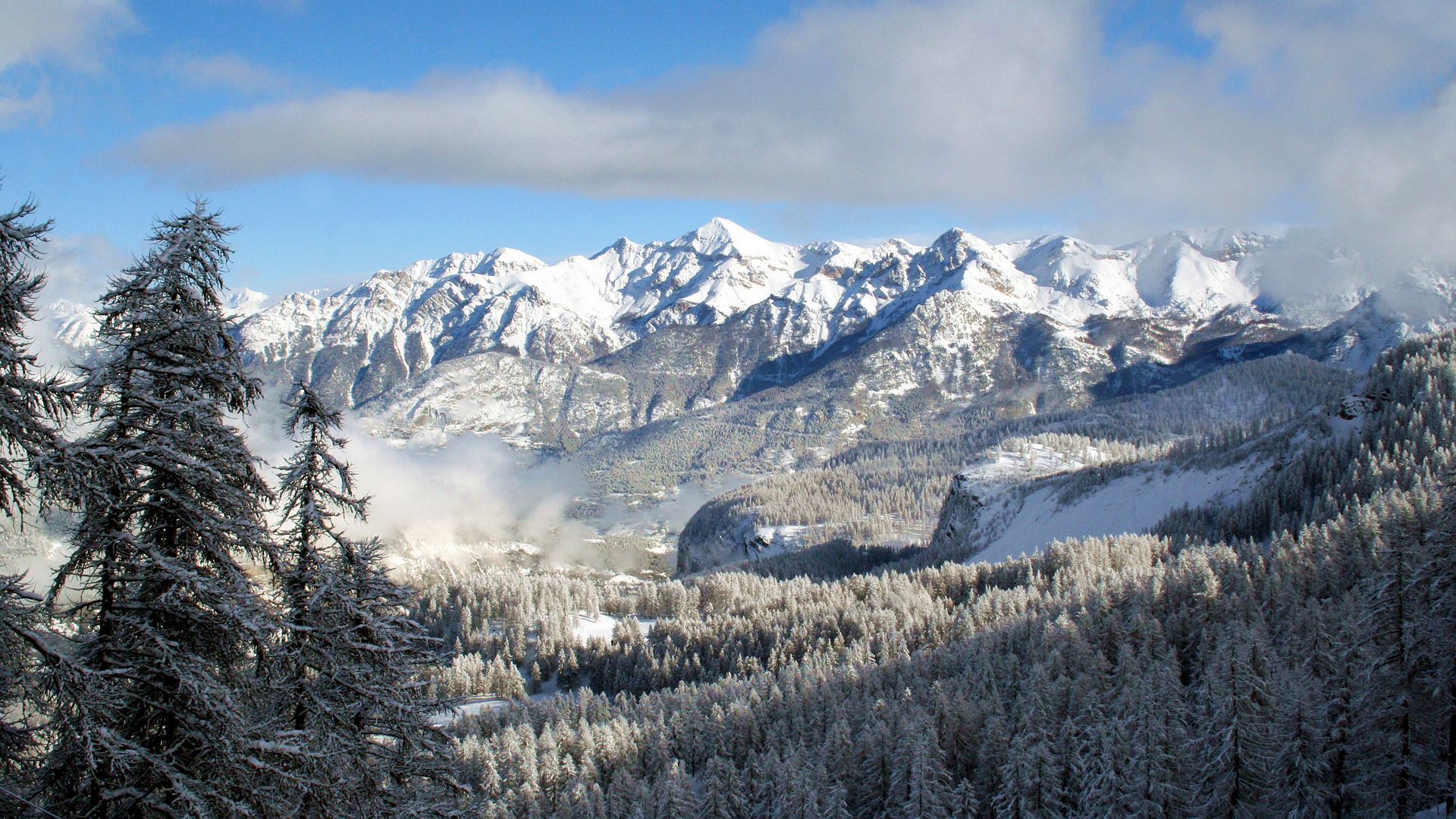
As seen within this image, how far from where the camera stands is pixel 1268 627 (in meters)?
79.8

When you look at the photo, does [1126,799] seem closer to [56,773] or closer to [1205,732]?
[1205,732]

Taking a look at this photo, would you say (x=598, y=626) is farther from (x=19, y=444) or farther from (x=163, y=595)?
(x=19, y=444)

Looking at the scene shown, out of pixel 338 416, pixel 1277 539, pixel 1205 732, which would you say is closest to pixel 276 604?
pixel 338 416

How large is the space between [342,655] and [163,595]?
5.74 m

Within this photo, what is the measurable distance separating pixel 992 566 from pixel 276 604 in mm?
151408

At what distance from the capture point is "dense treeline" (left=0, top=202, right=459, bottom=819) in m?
11.0

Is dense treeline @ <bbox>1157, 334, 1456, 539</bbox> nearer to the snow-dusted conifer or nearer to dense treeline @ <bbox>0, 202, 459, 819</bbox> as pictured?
dense treeline @ <bbox>0, 202, 459, 819</bbox>

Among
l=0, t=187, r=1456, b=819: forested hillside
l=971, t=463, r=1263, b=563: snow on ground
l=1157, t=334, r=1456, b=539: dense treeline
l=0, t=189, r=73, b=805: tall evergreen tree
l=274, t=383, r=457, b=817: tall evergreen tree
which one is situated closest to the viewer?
l=0, t=189, r=73, b=805: tall evergreen tree

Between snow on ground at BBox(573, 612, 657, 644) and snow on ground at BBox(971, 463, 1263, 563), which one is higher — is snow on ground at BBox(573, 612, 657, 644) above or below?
below

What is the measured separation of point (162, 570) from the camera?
12883mm

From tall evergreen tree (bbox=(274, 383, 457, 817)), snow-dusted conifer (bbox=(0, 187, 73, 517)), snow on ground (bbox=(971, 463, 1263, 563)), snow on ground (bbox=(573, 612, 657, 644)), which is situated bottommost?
snow on ground (bbox=(573, 612, 657, 644))

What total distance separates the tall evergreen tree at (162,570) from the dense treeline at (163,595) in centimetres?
4

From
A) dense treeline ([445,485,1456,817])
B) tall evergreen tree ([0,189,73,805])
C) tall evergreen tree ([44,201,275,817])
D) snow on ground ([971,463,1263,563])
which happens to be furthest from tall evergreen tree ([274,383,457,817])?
snow on ground ([971,463,1263,563])

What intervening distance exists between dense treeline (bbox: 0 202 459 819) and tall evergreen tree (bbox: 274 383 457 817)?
81mm
